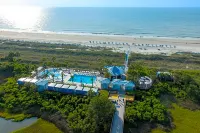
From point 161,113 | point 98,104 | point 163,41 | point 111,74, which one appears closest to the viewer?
point 98,104

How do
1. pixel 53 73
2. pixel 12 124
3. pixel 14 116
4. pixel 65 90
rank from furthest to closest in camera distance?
pixel 53 73, pixel 65 90, pixel 14 116, pixel 12 124

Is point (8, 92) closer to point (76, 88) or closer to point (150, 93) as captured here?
point (76, 88)

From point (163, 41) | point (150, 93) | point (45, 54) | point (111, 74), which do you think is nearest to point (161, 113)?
point (150, 93)

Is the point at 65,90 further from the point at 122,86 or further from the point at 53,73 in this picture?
the point at 122,86

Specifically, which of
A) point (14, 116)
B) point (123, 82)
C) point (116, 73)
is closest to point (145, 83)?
point (123, 82)

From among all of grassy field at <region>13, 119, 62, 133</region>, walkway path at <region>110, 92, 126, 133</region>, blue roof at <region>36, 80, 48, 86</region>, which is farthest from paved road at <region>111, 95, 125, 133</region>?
blue roof at <region>36, 80, 48, 86</region>

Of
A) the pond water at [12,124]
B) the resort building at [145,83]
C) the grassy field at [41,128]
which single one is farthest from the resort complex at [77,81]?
the grassy field at [41,128]

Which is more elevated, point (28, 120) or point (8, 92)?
point (8, 92)

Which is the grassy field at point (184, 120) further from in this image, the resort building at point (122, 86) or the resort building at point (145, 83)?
the resort building at point (122, 86)
